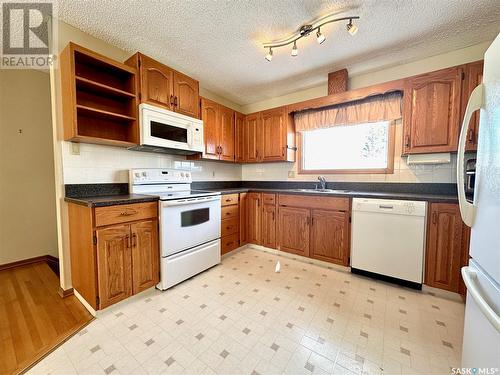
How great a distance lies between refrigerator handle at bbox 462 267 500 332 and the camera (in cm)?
64

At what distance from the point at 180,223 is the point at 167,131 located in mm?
1028

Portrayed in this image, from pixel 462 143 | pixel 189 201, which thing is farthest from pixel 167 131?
pixel 462 143

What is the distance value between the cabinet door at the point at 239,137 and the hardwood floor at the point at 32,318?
262 cm

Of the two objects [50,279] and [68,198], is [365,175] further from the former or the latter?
[50,279]

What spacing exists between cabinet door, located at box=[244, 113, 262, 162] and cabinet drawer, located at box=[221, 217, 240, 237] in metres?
1.08

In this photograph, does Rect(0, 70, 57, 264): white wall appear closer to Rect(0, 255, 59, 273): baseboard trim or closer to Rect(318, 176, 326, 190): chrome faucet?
Rect(0, 255, 59, 273): baseboard trim

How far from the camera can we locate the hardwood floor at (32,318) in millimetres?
1272

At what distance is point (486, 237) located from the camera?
30.4 inches

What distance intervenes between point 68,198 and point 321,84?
3324 mm

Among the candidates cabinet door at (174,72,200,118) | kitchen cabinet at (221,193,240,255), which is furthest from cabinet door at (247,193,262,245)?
cabinet door at (174,72,200,118)

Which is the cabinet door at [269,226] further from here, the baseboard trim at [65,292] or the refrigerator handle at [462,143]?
the baseboard trim at [65,292]

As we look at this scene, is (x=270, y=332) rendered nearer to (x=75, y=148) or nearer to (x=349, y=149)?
(x=75, y=148)

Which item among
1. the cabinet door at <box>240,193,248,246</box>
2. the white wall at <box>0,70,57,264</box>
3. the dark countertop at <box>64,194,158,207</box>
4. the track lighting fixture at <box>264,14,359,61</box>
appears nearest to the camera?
the dark countertop at <box>64,194,158,207</box>

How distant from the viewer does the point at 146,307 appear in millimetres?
1730
